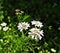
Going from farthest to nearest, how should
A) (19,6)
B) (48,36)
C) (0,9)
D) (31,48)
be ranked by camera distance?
1. (19,6)
2. (0,9)
3. (48,36)
4. (31,48)

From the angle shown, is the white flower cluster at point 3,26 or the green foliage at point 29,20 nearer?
the green foliage at point 29,20

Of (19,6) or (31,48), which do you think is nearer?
(31,48)

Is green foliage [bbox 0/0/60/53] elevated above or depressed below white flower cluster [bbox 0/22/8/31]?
below

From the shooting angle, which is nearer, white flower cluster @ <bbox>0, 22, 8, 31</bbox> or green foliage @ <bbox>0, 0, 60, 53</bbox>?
green foliage @ <bbox>0, 0, 60, 53</bbox>

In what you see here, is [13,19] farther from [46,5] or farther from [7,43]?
[46,5]

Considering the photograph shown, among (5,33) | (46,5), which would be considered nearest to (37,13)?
(46,5)

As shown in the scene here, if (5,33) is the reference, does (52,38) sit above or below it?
below

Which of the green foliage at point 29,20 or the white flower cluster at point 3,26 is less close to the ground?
the white flower cluster at point 3,26

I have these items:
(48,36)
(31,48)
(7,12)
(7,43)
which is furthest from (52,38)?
(7,12)

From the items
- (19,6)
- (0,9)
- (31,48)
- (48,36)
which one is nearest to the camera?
(31,48)
